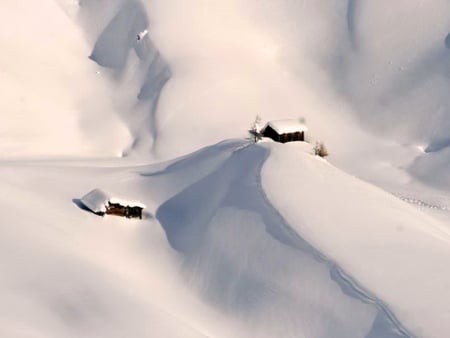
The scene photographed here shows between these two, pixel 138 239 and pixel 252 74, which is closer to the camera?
pixel 138 239

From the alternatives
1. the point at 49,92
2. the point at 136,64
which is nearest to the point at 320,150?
the point at 136,64

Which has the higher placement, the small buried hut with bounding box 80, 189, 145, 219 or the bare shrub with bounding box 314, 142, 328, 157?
the bare shrub with bounding box 314, 142, 328, 157

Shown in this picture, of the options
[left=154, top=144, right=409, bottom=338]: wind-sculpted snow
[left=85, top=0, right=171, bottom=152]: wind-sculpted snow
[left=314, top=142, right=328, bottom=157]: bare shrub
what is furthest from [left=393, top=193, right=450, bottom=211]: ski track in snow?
[left=85, top=0, right=171, bottom=152]: wind-sculpted snow

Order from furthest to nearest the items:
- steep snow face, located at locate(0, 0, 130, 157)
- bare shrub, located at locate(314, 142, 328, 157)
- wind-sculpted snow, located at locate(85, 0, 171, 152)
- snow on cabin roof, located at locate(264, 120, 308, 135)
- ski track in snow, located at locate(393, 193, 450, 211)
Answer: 1. wind-sculpted snow, located at locate(85, 0, 171, 152)
2. steep snow face, located at locate(0, 0, 130, 157)
3. snow on cabin roof, located at locate(264, 120, 308, 135)
4. bare shrub, located at locate(314, 142, 328, 157)
5. ski track in snow, located at locate(393, 193, 450, 211)

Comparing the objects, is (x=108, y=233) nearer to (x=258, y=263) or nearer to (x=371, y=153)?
(x=258, y=263)

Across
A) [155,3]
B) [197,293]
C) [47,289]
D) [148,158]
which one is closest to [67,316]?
[47,289]

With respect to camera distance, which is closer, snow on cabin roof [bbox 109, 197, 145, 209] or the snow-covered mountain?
the snow-covered mountain

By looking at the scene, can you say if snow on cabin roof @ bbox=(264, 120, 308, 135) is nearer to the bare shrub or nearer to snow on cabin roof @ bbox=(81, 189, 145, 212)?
the bare shrub
